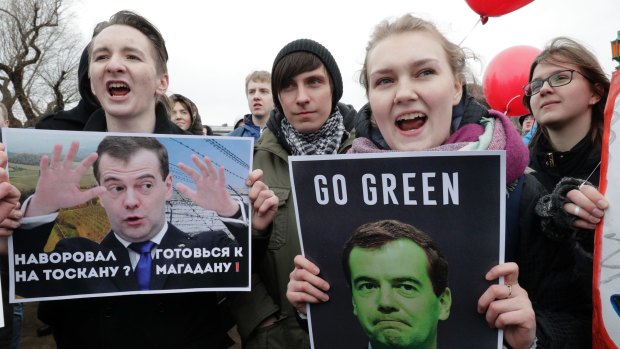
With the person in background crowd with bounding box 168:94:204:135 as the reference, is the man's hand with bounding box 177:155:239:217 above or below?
below

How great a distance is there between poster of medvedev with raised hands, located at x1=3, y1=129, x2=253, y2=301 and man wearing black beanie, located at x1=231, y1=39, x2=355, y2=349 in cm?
21

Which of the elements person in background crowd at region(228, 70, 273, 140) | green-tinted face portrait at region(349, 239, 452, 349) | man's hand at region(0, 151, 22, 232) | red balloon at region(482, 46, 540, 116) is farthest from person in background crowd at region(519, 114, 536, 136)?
man's hand at region(0, 151, 22, 232)

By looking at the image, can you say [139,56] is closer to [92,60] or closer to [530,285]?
[92,60]

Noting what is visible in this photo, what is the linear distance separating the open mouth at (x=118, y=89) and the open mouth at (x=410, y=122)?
98cm

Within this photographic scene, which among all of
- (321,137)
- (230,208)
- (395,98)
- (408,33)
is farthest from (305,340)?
(408,33)

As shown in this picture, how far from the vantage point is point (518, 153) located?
4.18 ft

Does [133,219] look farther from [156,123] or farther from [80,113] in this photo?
[80,113]

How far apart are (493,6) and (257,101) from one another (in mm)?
2837

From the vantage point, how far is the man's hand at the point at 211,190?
4.98 feet

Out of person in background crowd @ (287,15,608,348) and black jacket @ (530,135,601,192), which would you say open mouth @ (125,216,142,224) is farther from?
black jacket @ (530,135,601,192)

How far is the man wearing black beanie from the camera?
5.61 ft

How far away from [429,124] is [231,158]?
66 cm

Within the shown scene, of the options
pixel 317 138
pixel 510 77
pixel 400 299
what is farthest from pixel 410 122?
pixel 510 77

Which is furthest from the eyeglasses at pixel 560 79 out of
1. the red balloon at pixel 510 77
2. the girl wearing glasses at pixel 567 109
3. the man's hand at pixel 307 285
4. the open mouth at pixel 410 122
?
the red balloon at pixel 510 77
